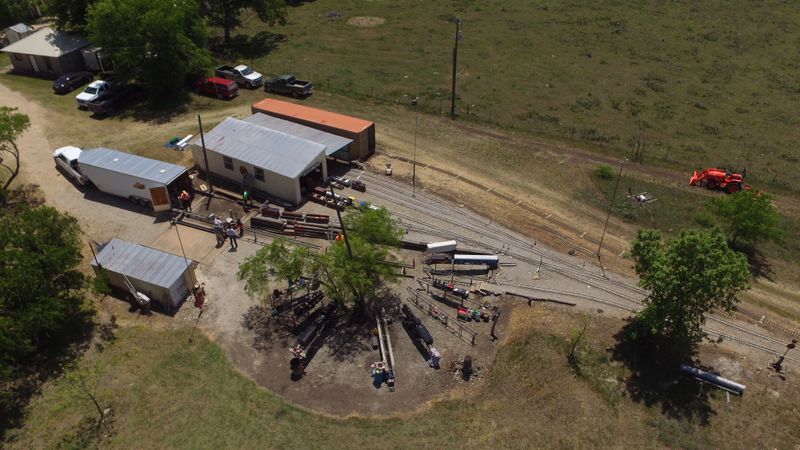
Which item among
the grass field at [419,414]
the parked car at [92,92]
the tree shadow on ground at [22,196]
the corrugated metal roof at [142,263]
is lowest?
the grass field at [419,414]

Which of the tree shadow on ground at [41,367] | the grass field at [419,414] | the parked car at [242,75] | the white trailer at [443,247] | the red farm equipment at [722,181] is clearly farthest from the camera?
the parked car at [242,75]

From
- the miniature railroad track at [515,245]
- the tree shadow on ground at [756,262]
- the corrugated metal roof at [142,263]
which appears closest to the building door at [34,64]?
the corrugated metal roof at [142,263]

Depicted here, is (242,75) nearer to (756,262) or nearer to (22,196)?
(22,196)

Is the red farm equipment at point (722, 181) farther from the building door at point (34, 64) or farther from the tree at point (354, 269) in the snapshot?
the building door at point (34, 64)

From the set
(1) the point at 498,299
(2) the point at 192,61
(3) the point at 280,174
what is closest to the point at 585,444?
(1) the point at 498,299

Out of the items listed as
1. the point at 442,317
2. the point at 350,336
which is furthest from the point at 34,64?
the point at 442,317

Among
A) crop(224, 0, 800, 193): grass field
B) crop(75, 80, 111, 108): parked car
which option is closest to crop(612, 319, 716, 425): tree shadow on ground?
crop(224, 0, 800, 193): grass field

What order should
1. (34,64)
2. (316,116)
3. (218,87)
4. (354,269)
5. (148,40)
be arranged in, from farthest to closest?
(34,64)
(218,87)
(148,40)
(316,116)
(354,269)
